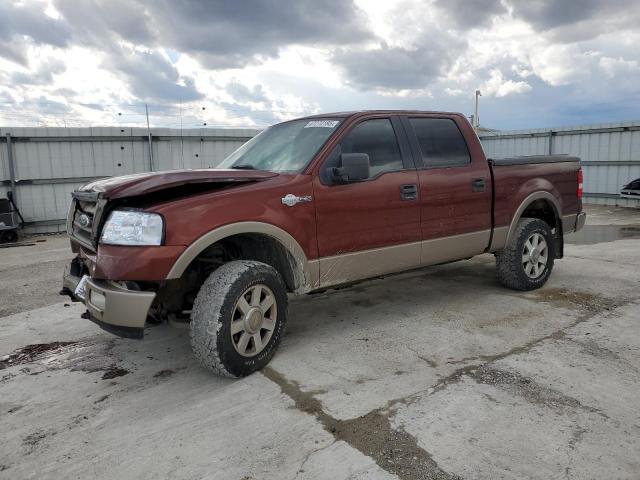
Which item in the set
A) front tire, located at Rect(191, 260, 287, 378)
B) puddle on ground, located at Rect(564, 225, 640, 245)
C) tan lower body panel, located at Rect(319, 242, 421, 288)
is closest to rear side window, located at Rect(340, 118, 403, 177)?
tan lower body panel, located at Rect(319, 242, 421, 288)

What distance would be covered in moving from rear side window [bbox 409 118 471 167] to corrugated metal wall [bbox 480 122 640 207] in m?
12.6

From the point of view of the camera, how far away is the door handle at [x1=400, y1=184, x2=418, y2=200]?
4.35m

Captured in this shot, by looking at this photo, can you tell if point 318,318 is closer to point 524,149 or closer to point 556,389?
point 556,389

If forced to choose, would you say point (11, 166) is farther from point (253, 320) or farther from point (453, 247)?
point (453, 247)

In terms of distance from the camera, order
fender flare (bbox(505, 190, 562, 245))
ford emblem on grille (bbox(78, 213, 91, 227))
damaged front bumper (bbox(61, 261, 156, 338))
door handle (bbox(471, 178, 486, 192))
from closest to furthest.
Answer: damaged front bumper (bbox(61, 261, 156, 338)), ford emblem on grille (bbox(78, 213, 91, 227)), door handle (bbox(471, 178, 486, 192)), fender flare (bbox(505, 190, 562, 245))

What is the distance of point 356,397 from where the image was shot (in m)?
3.20

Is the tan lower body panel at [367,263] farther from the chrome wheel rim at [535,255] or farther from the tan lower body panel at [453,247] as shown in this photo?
the chrome wheel rim at [535,255]

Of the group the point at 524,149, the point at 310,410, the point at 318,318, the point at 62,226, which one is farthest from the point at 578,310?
the point at 524,149

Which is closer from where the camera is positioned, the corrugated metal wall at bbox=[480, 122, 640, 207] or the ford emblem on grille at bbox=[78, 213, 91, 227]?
the ford emblem on grille at bbox=[78, 213, 91, 227]

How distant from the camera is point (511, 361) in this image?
12.1 ft

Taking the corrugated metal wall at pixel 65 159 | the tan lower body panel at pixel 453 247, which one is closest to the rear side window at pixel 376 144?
the tan lower body panel at pixel 453 247

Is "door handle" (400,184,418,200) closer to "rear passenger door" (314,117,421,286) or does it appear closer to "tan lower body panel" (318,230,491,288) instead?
"rear passenger door" (314,117,421,286)

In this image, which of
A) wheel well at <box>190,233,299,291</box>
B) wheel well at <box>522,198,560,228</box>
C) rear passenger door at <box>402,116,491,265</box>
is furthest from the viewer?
wheel well at <box>522,198,560,228</box>

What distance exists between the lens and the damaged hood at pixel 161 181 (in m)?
3.21
